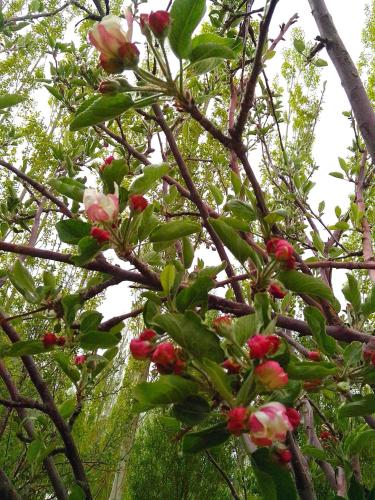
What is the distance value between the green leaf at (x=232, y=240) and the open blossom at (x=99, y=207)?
→ 17 cm

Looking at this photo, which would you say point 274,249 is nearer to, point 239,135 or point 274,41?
point 239,135

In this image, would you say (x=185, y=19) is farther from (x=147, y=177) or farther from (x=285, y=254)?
(x=285, y=254)

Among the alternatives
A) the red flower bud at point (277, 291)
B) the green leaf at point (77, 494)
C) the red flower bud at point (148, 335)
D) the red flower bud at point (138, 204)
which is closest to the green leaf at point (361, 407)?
the red flower bud at point (277, 291)

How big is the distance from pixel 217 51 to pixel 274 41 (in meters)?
1.10

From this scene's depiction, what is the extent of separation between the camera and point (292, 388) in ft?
2.04

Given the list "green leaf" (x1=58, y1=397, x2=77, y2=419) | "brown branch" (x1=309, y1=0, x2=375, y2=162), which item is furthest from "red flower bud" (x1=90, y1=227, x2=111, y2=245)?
"green leaf" (x1=58, y1=397, x2=77, y2=419)

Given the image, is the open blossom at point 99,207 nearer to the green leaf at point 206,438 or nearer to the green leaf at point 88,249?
the green leaf at point 88,249

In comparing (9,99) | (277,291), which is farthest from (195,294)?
(9,99)

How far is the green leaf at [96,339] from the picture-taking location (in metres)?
0.78

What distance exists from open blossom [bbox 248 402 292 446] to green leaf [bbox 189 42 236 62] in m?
0.48

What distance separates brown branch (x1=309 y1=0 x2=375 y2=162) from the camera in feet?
3.14

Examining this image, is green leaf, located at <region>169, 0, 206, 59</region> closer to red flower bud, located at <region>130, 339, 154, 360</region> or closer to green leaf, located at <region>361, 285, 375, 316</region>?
red flower bud, located at <region>130, 339, 154, 360</region>

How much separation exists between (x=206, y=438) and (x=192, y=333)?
0.15m

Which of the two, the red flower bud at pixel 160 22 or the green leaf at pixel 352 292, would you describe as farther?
the green leaf at pixel 352 292
